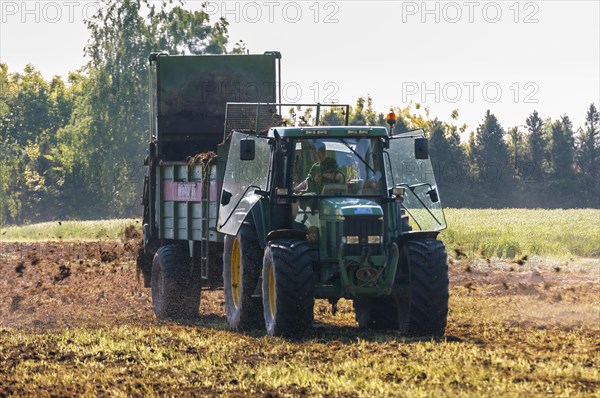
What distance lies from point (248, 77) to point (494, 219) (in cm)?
2490

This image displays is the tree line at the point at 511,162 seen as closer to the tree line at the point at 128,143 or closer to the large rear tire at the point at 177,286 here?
the tree line at the point at 128,143

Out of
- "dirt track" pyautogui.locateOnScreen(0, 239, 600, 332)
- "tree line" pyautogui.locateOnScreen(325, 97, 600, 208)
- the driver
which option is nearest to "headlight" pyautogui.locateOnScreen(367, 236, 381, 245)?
the driver

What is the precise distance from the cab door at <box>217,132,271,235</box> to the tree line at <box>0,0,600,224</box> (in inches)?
1543

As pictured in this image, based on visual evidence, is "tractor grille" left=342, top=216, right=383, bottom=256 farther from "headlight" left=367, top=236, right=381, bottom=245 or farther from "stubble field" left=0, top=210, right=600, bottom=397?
"stubble field" left=0, top=210, right=600, bottom=397

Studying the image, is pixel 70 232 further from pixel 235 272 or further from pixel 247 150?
pixel 247 150

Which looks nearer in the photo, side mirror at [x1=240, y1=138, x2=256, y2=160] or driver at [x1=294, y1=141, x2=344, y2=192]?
side mirror at [x1=240, y1=138, x2=256, y2=160]

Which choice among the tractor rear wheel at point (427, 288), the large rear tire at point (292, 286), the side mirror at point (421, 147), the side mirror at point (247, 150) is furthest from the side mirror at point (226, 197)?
the tractor rear wheel at point (427, 288)

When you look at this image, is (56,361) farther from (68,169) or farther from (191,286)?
(68,169)

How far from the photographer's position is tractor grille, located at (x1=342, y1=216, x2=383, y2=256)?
12.8m

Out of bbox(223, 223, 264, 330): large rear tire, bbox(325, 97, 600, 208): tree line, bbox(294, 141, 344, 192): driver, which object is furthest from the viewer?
bbox(325, 97, 600, 208): tree line

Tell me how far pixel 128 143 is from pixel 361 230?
193 feet

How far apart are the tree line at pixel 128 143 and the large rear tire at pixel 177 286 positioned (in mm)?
36942

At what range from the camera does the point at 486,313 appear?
1620cm

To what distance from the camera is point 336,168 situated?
44.3ft
